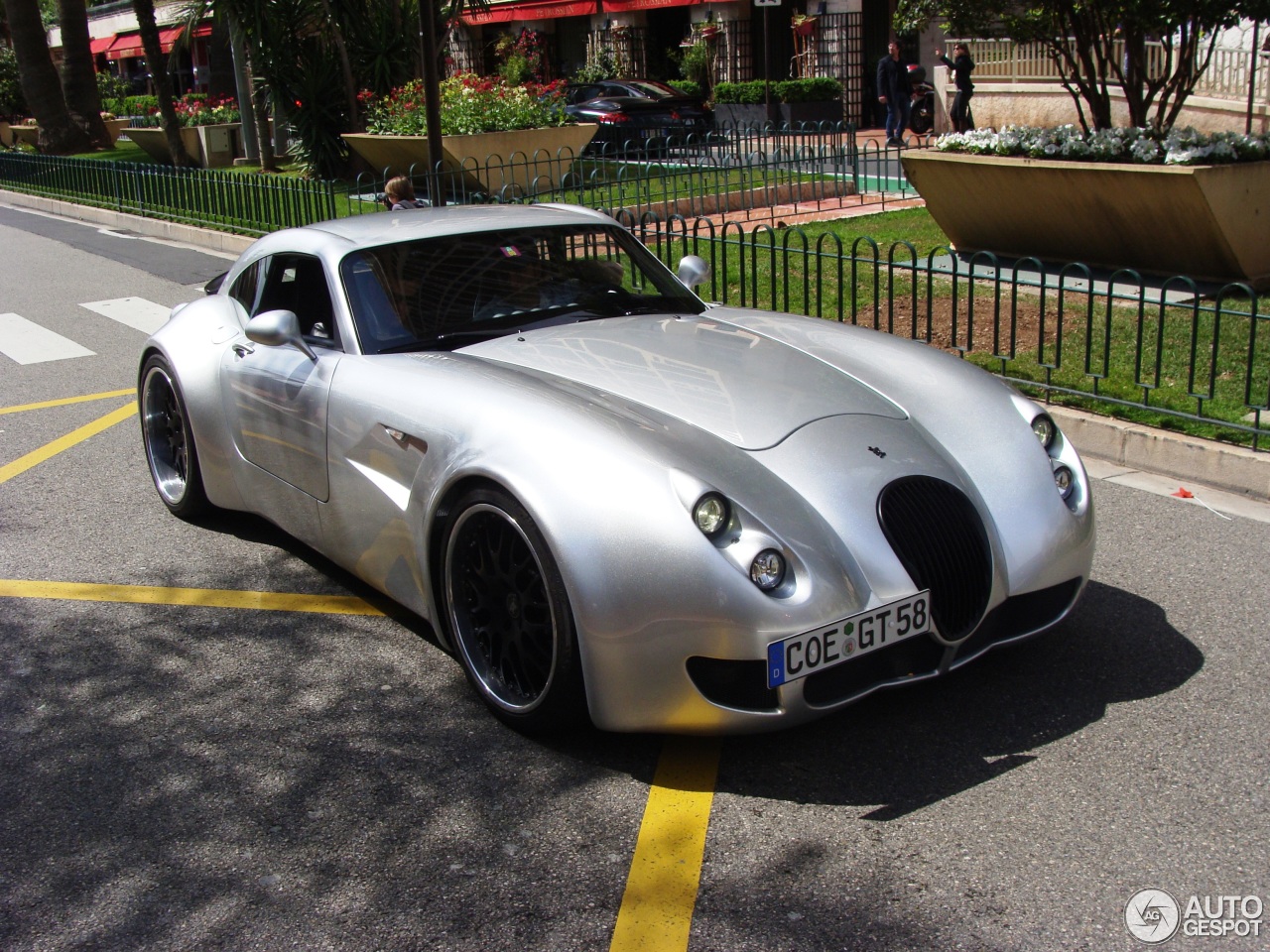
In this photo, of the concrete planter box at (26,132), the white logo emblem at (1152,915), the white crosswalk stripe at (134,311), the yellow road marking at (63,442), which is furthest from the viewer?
the concrete planter box at (26,132)

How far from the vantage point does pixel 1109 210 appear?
32.9ft

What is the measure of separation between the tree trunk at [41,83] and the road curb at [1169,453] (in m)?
→ 28.7

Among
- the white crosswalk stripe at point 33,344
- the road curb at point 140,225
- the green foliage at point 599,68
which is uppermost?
the green foliage at point 599,68

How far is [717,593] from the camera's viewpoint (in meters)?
3.31

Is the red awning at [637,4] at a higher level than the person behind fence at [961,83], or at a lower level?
higher

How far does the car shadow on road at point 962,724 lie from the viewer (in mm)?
3498

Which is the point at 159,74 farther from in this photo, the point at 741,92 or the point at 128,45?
the point at 128,45

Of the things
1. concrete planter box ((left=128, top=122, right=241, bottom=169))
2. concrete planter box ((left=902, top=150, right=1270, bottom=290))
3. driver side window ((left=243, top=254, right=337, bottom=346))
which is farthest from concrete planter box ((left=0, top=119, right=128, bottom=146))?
driver side window ((left=243, top=254, right=337, bottom=346))

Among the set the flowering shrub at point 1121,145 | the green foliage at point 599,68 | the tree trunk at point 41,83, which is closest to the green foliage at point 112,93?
the tree trunk at point 41,83

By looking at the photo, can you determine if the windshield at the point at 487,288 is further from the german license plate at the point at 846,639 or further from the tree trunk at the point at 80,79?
the tree trunk at the point at 80,79

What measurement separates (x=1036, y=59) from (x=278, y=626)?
21.6 m

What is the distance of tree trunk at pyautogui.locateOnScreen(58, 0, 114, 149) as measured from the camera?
30719mm

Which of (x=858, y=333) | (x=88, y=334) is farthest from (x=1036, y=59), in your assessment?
(x=858, y=333)

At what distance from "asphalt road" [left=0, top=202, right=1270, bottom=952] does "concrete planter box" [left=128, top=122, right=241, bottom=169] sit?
24398mm
